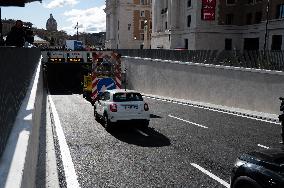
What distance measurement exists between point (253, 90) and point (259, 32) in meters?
36.6

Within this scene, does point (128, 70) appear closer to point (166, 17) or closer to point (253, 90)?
point (253, 90)

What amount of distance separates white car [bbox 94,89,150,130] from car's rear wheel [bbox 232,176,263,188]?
8.42 m

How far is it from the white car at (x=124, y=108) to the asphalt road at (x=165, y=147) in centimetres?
58

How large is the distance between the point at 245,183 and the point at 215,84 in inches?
641

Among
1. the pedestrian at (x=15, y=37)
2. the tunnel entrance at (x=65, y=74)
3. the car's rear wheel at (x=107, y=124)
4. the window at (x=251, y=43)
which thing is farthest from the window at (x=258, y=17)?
the pedestrian at (x=15, y=37)

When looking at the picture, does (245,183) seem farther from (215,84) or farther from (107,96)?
(215,84)

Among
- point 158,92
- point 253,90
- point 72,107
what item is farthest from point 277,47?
point 72,107

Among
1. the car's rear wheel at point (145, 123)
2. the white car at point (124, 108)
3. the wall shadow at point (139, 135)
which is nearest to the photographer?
the wall shadow at point (139, 135)

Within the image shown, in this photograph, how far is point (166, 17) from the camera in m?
69.0

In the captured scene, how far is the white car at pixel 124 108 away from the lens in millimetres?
14336

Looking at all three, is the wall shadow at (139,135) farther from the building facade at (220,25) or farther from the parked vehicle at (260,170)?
the building facade at (220,25)

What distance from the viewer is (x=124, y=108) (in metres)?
14.4

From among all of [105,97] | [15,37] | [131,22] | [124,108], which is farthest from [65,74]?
[131,22]

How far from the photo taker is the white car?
47.0ft
